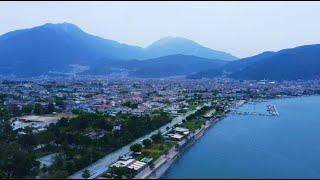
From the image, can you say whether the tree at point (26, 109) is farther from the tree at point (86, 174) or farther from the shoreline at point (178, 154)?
the tree at point (86, 174)

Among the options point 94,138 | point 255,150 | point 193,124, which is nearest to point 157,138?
point 94,138

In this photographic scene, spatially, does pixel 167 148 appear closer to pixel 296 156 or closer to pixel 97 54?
pixel 296 156

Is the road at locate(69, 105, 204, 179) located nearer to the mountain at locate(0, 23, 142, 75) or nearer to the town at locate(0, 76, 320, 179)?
the town at locate(0, 76, 320, 179)

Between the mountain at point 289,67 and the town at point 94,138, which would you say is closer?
the town at point 94,138

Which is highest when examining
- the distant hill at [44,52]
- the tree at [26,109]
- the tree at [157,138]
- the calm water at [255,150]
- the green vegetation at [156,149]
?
the distant hill at [44,52]

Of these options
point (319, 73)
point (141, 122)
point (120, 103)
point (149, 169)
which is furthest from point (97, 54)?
point (149, 169)

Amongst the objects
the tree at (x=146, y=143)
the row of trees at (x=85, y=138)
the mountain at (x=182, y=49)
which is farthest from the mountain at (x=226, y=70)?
the tree at (x=146, y=143)

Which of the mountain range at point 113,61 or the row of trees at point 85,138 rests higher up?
the mountain range at point 113,61
